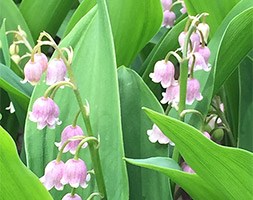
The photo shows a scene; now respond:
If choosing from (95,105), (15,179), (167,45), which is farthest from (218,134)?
(15,179)

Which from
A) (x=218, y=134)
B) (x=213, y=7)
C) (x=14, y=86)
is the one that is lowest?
(x=218, y=134)

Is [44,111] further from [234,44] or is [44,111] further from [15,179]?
[234,44]

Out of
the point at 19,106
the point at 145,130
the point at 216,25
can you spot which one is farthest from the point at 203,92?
the point at 19,106

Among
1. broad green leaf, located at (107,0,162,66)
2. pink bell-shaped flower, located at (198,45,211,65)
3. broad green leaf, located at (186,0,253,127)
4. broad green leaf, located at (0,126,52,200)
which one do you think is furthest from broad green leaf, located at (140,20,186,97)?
broad green leaf, located at (0,126,52,200)

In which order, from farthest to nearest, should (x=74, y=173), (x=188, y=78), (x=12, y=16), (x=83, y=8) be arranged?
(x=12, y=16), (x=83, y=8), (x=188, y=78), (x=74, y=173)

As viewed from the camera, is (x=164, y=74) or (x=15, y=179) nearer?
(x=15, y=179)

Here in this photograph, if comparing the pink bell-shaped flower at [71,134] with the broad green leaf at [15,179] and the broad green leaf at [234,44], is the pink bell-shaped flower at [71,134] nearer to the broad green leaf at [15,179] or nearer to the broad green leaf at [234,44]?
the broad green leaf at [15,179]
